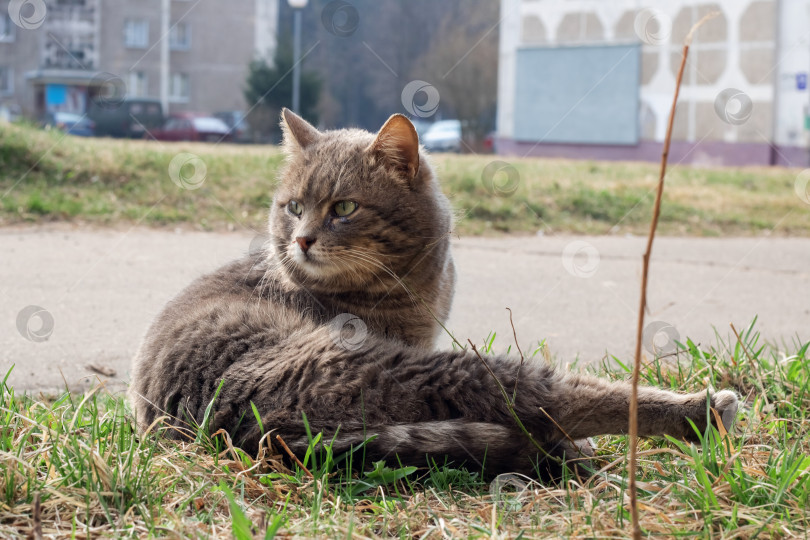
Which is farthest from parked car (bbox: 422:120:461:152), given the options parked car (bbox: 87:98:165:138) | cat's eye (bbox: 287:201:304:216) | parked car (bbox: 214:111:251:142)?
cat's eye (bbox: 287:201:304:216)

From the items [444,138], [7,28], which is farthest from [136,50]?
[444,138]

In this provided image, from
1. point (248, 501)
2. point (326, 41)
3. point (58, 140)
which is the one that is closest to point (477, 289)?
point (248, 501)

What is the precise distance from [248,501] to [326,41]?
44.0 metres

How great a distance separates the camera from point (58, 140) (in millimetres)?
8258

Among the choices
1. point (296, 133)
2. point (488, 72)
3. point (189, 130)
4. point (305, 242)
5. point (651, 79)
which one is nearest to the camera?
point (305, 242)

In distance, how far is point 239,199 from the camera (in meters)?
7.54

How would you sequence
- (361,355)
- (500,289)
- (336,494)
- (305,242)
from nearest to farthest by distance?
(336,494) → (361,355) → (305,242) → (500,289)

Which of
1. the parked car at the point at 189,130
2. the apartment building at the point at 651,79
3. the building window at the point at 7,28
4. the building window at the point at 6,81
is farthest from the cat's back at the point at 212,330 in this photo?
the building window at the point at 6,81

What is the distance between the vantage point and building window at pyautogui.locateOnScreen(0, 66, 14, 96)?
37.5m

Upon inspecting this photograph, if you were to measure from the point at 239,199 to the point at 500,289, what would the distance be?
3290mm

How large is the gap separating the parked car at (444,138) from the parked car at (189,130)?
7477mm

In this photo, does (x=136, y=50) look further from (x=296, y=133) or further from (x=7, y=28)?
(x=296, y=133)

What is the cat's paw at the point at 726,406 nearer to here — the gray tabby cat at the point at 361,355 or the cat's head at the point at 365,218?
the gray tabby cat at the point at 361,355

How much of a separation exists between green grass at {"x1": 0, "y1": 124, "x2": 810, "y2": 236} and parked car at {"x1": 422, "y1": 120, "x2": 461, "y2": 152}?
60.6ft
